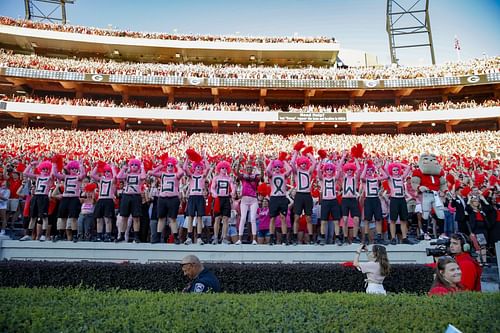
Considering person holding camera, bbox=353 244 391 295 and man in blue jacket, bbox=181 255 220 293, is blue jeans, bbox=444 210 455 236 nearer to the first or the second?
person holding camera, bbox=353 244 391 295

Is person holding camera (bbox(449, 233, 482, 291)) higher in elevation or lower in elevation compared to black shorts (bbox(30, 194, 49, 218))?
lower

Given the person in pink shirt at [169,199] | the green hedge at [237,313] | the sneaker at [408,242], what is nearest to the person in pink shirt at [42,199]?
the person in pink shirt at [169,199]

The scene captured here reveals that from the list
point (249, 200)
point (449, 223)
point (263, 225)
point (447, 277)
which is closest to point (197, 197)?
point (249, 200)

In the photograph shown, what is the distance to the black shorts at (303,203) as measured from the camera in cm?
916

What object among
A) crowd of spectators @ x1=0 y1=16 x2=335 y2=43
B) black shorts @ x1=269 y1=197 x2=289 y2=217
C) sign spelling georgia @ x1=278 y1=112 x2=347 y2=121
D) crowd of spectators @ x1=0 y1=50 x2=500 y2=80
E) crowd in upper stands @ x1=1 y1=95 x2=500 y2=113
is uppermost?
crowd of spectators @ x1=0 y1=16 x2=335 y2=43

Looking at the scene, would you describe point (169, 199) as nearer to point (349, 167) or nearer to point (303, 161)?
point (303, 161)

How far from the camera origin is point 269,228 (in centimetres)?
959

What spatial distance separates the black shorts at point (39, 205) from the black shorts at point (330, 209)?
709 centimetres

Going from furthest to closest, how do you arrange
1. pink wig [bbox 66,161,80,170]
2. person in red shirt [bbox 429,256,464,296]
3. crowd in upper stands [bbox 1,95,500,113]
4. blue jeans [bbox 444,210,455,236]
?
crowd in upper stands [bbox 1,95,500,113] → blue jeans [bbox 444,210,455,236] → pink wig [bbox 66,161,80,170] → person in red shirt [bbox 429,256,464,296]

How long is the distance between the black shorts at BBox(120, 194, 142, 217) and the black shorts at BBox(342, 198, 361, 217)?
5167mm

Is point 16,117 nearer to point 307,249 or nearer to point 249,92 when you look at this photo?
point 249,92

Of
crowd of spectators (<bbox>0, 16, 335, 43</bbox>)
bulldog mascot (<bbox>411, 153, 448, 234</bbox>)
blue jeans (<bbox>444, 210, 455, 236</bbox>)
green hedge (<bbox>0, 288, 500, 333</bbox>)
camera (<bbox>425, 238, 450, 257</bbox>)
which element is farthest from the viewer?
crowd of spectators (<bbox>0, 16, 335, 43</bbox>)

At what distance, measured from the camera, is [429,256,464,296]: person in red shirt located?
4.61 m

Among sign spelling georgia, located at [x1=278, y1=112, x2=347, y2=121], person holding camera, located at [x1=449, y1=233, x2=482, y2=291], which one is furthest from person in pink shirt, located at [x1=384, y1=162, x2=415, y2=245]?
sign spelling georgia, located at [x1=278, y1=112, x2=347, y2=121]
